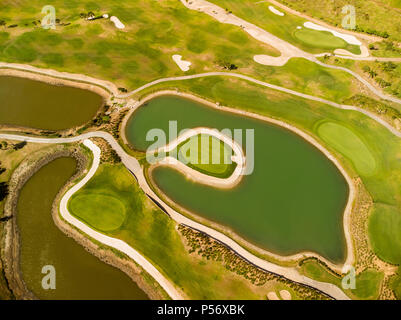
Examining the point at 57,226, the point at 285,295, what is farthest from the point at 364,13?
the point at 57,226

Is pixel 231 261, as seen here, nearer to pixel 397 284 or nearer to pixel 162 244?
pixel 162 244

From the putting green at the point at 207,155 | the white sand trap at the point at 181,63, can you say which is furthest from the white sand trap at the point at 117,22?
the putting green at the point at 207,155

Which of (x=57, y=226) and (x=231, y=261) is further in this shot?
(x=57, y=226)

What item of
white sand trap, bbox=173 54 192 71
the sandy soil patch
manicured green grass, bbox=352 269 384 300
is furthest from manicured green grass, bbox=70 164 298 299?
the sandy soil patch

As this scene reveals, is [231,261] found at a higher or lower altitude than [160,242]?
higher

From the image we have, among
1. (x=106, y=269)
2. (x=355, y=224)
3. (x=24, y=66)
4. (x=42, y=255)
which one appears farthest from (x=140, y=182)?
(x=24, y=66)

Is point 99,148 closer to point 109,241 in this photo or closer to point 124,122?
point 124,122
